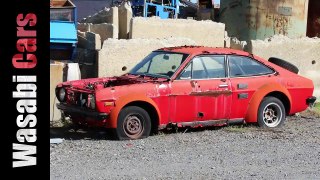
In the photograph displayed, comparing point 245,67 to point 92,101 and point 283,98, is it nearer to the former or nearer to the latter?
point 283,98

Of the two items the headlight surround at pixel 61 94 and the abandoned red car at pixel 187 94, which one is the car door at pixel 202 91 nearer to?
the abandoned red car at pixel 187 94

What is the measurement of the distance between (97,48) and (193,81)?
3.07 metres

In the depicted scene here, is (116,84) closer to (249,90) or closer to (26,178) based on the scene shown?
(249,90)

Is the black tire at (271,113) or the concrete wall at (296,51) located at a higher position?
the concrete wall at (296,51)

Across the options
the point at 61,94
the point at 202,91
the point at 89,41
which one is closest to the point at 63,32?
the point at 89,41

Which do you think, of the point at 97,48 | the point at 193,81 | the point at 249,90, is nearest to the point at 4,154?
the point at 193,81

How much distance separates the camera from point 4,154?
14.3ft

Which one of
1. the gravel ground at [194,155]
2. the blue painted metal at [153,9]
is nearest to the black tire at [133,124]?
the gravel ground at [194,155]

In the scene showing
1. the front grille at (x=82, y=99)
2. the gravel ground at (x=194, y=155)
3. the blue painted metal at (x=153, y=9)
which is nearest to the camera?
the gravel ground at (x=194, y=155)

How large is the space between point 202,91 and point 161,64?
867mm

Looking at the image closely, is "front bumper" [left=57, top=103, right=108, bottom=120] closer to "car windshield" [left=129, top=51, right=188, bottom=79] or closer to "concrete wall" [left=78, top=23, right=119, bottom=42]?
"car windshield" [left=129, top=51, right=188, bottom=79]

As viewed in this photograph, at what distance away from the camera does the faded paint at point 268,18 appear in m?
14.9

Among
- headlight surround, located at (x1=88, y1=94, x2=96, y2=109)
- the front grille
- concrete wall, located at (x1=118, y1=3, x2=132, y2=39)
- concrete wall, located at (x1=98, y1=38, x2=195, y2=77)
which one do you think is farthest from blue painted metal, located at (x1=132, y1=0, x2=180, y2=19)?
headlight surround, located at (x1=88, y1=94, x2=96, y2=109)

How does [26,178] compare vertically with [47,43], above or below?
below
